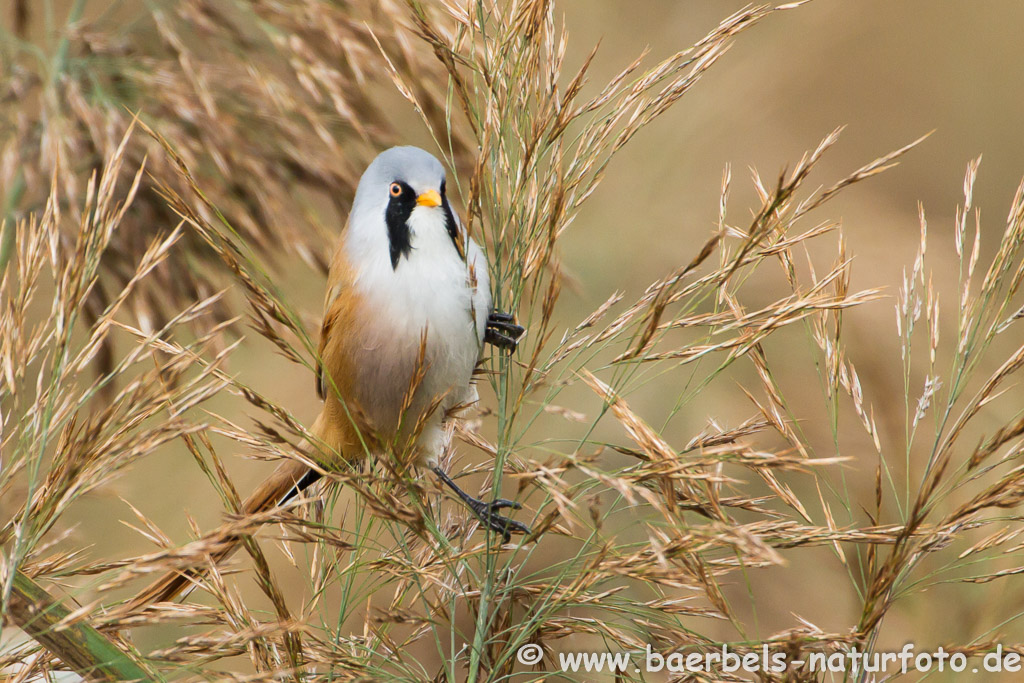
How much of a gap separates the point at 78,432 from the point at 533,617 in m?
0.65

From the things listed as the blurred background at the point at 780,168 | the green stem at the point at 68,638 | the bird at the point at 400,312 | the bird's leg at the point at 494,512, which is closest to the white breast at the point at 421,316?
the bird at the point at 400,312

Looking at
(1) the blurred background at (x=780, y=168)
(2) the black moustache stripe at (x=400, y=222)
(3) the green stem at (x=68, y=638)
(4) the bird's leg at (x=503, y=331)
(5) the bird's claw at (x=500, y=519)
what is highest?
(1) the blurred background at (x=780, y=168)

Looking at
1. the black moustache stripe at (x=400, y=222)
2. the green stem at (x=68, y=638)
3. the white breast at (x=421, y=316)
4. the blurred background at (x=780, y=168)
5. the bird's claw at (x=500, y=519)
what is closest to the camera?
the green stem at (x=68, y=638)

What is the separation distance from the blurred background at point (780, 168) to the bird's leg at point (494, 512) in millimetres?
702

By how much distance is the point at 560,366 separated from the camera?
4.52ft

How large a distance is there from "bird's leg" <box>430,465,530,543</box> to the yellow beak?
0.54 meters

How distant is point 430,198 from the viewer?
1818 millimetres

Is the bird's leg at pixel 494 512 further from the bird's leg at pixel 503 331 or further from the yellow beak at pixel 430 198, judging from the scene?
the yellow beak at pixel 430 198

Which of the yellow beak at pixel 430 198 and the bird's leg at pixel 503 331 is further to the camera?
the yellow beak at pixel 430 198

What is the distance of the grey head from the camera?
1.85 m

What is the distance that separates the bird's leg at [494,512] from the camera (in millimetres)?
1309

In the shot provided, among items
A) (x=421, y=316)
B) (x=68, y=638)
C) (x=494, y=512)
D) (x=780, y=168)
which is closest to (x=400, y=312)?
(x=421, y=316)

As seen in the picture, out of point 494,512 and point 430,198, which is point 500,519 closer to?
point 494,512

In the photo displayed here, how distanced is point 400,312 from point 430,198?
24cm
